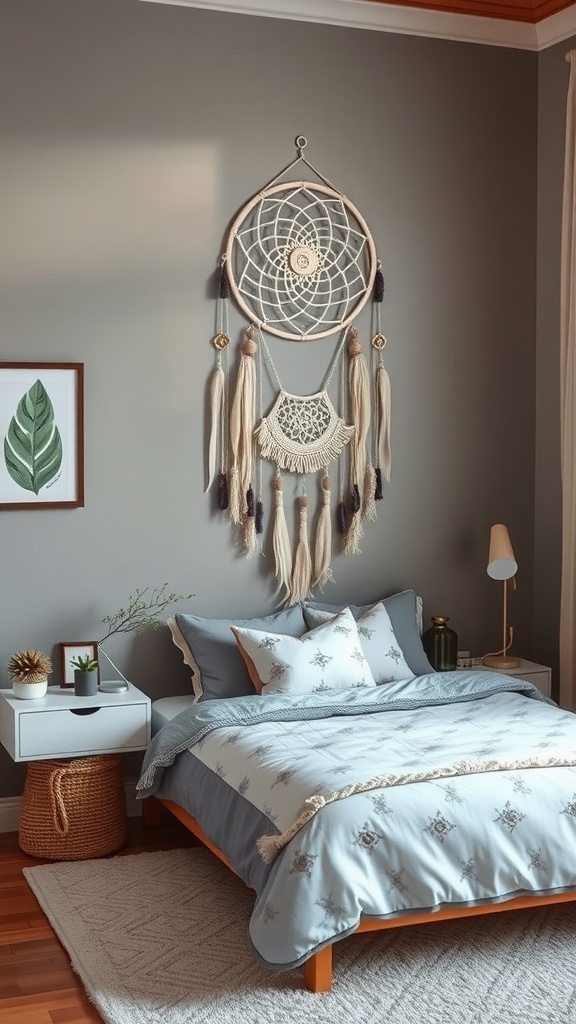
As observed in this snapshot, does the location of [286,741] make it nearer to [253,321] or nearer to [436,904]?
[436,904]

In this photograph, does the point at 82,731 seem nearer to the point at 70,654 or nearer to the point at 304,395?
the point at 70,654

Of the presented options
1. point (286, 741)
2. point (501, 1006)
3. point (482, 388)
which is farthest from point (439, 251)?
point (501, 1006)

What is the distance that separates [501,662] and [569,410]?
3.40ft

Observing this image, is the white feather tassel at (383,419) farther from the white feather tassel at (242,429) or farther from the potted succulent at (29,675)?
the potted succulent at (29,675)

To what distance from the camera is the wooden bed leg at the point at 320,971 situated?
2.89m

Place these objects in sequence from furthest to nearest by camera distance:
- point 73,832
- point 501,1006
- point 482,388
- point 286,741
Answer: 1. point 482,388
2. point 73,832
3. point 286,741
4. point 501,1006

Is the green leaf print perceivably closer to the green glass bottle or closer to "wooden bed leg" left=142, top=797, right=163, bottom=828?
"wooden bed leg" left=142, top=797, right=163, bottom=828

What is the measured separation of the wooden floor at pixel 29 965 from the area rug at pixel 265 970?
0.11 ft

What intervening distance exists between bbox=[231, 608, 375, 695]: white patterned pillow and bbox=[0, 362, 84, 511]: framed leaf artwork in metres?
0.81

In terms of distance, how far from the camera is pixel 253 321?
177 inches

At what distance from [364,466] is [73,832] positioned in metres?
1.78

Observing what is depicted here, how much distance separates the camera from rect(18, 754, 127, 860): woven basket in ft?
12.7

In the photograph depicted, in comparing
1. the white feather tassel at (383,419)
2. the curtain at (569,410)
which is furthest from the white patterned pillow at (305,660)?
the curtain at (569,410)

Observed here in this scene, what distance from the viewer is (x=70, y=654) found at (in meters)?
4.19
